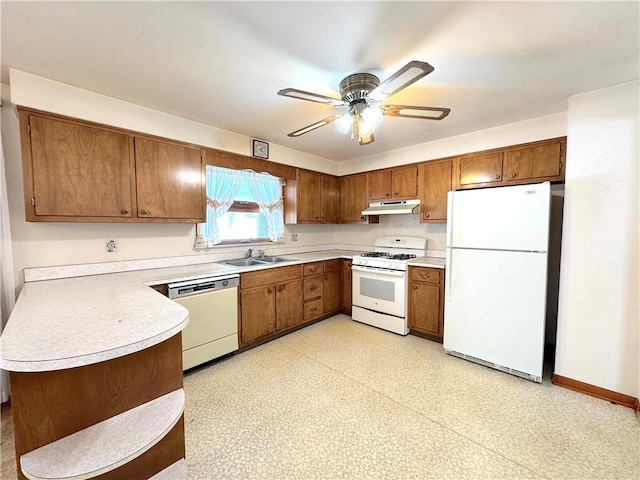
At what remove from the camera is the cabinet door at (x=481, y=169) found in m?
2.87

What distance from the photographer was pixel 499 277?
2457mm

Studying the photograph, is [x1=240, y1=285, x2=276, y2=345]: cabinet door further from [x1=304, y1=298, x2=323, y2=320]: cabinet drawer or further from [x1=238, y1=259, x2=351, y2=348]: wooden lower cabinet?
[x1=304, y1=298, x2=323, y2=320]: cabinet drawer

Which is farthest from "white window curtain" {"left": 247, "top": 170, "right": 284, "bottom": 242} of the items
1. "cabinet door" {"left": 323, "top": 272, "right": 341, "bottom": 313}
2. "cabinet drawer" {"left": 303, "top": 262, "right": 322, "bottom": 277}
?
"cabinet door" {"left": 323, "top": 272, "right": 341, "bottom": 313}

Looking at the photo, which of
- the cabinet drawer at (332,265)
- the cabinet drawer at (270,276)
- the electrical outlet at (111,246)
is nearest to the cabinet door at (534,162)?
the cabinet drawer at (332,265)

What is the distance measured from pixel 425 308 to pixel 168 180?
10.2 ft

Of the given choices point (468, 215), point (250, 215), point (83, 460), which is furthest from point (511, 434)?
point (250, 215)

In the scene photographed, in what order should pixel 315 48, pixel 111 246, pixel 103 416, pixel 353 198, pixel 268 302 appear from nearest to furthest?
pixel 103 416, pixel 315 48, pixel 111 246, pixel 268 302, pixel 353 198

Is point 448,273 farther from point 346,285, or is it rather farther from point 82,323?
point 82,323

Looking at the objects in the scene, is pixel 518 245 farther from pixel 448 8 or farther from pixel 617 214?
pixel 448 8

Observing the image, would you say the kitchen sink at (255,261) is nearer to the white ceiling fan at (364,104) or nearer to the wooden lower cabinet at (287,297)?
the wooden lower cabinet at (287,297)

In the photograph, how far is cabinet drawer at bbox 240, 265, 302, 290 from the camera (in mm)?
2843

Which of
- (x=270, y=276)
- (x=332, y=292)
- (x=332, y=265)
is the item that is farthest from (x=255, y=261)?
(x=332, y=292)

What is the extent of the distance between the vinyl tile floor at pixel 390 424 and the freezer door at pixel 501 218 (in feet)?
4.04

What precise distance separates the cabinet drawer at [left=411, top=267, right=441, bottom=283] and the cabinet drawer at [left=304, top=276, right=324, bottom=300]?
124cm
